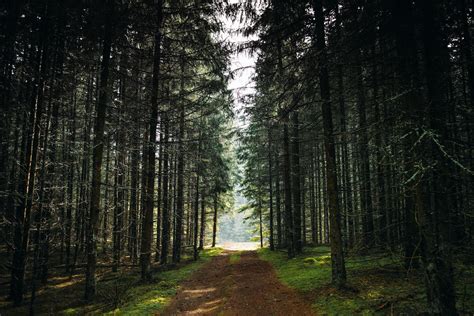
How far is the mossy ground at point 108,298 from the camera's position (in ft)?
29.2

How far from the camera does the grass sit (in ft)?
21.0

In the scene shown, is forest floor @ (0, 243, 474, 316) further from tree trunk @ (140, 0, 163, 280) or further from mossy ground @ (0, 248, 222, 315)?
tree trunk @ (140, 0, 163, 280)

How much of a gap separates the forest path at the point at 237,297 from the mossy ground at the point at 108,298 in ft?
2.10

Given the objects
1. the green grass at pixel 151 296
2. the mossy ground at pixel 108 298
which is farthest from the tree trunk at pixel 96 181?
the green grass at pixel 151 296

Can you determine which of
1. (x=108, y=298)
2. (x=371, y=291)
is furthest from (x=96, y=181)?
(x=371, y=291)

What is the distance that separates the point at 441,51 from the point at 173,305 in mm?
10382

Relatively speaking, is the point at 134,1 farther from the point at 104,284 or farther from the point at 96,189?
the point at 104,284

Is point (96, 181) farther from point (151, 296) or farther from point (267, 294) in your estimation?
point (267, 294)

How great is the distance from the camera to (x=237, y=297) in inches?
383

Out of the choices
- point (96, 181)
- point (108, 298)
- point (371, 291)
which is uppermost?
point (96, 181)

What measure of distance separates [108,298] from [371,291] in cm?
928

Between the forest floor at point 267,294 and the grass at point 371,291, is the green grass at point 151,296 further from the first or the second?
the grass at point 371,291

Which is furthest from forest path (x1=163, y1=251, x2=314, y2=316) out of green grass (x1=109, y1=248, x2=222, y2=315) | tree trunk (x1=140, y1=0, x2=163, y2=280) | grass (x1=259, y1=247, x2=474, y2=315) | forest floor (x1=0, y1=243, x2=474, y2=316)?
tree trunk (x1=140, y1=0, x2=163, y2=280)

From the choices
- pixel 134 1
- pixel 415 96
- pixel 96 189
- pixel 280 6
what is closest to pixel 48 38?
pixel 134 1
